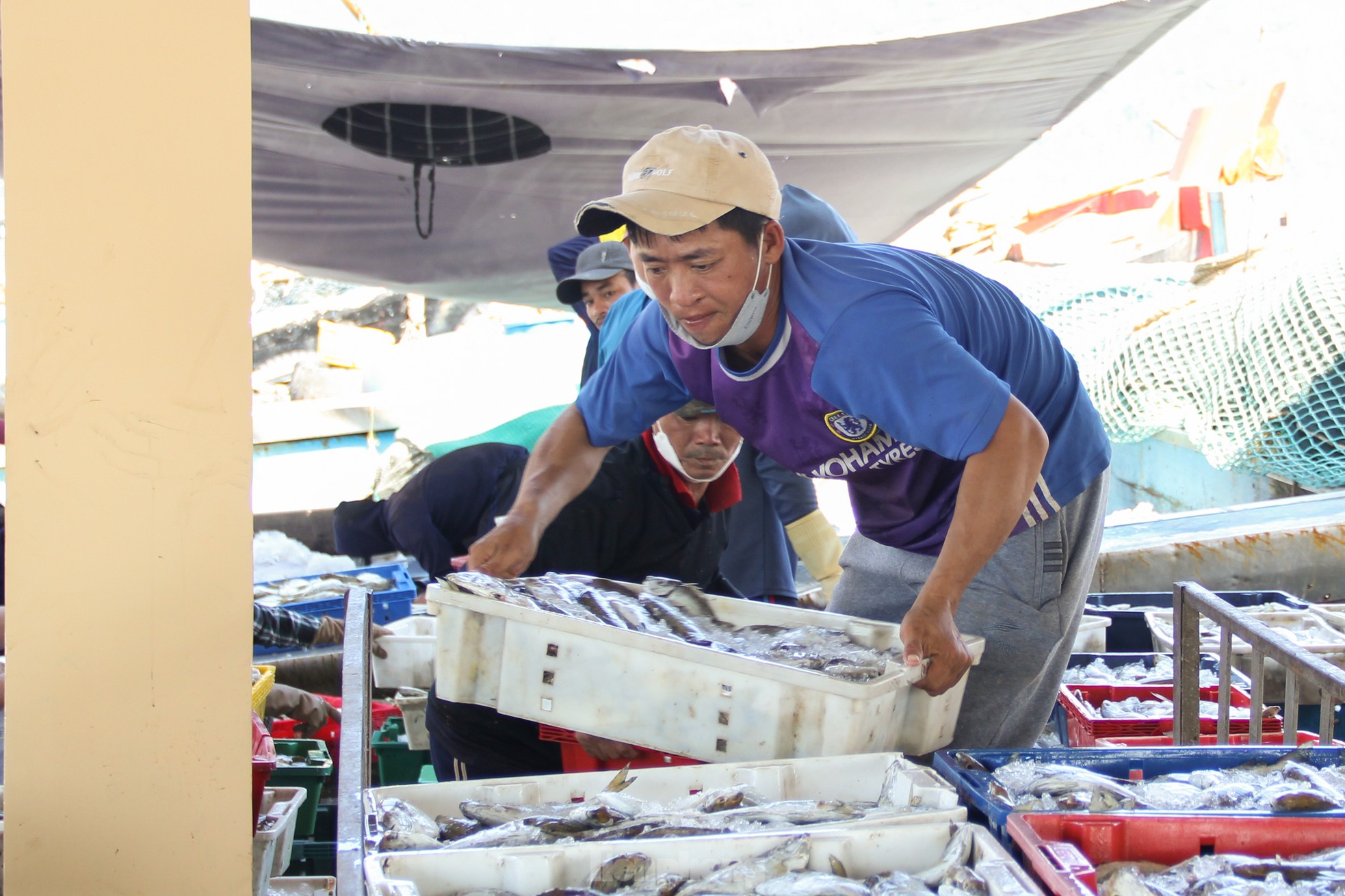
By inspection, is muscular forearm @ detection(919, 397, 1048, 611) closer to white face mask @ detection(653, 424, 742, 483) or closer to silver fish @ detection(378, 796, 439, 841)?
silver fish @ detection(378, 796, 439, 841)

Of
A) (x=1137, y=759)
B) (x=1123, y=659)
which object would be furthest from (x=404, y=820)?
(x=1123, y=659)

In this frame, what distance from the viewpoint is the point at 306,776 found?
9.38 feet

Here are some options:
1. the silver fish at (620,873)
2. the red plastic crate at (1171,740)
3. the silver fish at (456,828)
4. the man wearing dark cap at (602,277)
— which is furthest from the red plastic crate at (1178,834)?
the man wearing dark cap at (602,277)

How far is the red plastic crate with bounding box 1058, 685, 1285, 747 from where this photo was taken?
2.91 metres

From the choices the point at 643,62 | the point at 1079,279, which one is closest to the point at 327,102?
the point at 643,62

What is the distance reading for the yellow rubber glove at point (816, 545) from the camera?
3.98 metres

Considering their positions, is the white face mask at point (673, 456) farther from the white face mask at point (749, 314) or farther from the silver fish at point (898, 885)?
the silver fish at point (898, 885)

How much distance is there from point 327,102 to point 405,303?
1379 cm

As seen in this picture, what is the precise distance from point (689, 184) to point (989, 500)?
81 centimetres

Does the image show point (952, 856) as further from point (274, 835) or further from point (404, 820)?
point (274, 835)

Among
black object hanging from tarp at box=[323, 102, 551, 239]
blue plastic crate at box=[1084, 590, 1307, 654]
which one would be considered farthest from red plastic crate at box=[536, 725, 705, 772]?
black object hanging from tarp at box=[323, 102, 551, 239]

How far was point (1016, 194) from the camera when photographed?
63.6ft

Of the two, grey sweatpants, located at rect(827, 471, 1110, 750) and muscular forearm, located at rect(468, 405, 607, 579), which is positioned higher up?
muscular forearm, located at rect(468, 405, 607, 579)

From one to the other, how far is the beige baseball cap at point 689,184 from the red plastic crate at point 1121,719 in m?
1.67
